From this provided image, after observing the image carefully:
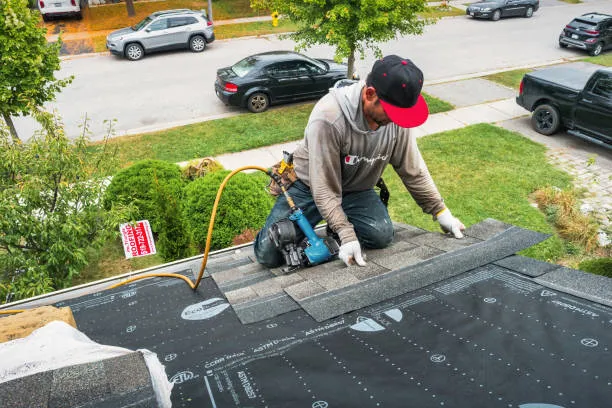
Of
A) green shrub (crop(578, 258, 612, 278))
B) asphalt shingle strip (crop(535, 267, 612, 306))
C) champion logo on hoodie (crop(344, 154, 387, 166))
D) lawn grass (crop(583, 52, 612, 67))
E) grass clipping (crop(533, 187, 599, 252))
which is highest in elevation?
champion logo on hoodie (crop(344, 154, 387, 166))

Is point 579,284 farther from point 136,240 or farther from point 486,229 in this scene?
point 136,240

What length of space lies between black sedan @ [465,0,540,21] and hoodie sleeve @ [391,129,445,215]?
66.2ft

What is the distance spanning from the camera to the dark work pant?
4.07m

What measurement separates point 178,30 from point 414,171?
49.0 feet

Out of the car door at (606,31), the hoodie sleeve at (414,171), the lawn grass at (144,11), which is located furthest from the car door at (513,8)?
the hoodie sleeve at (414,171)

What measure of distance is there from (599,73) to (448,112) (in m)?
3.33

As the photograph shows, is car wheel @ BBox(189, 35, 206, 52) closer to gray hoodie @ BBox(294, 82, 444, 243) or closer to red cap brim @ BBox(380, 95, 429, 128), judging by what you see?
gray hoodie @ BBox(294, 82, 444, 243)

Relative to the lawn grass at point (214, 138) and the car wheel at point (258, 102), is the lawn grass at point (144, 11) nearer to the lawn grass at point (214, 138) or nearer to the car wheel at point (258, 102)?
the car wheel at point (258, 102)

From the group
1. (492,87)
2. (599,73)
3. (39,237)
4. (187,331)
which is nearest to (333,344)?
(187,331)

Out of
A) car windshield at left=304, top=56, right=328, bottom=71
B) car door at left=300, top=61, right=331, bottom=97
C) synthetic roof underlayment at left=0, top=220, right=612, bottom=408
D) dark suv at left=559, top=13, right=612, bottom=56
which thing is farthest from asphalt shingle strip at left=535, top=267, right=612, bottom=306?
dark suv at left=559, top=13, right=612, bottom=56

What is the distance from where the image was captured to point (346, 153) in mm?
3854

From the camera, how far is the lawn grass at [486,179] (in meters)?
7.38

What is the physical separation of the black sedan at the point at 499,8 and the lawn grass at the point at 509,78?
7.66m

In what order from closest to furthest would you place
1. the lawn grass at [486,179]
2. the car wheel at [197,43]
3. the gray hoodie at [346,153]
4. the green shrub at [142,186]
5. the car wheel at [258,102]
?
the gray hoodie at [346,153], the green shrub at [142,186], the lawn grass at [486,179], the car wheel at [258,102], the car wheel at [197,43]
